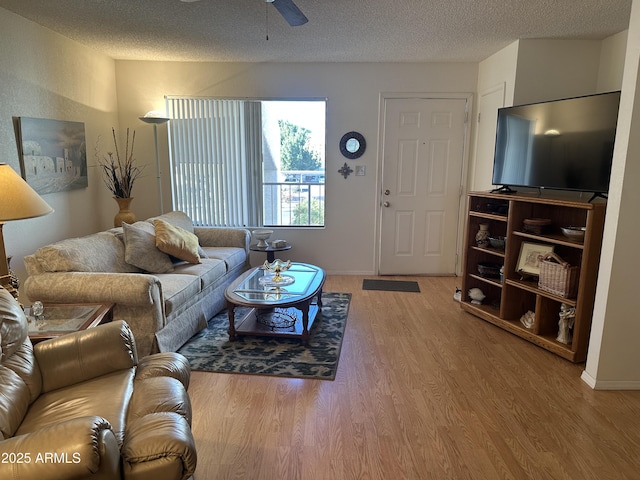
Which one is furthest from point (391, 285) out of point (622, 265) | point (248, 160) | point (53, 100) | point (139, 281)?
point (53, 100)

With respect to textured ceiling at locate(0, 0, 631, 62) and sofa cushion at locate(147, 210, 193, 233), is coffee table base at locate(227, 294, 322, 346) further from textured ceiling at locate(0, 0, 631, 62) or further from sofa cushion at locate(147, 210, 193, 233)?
textured ceiling at locate(0, 0, 631, 62)

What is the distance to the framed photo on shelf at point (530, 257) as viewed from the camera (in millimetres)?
3285

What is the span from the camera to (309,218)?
5.34m

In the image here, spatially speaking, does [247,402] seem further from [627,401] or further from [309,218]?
[309,218]

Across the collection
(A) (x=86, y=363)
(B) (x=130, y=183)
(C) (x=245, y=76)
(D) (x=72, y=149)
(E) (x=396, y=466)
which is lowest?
(E) (x=396, y=466)

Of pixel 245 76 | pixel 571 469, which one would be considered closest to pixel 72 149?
pixel 245 76

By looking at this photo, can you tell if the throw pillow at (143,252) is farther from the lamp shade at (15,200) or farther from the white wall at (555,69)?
the white wall at (555,69)

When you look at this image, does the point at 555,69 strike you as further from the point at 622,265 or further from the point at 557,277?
the point at 622,265

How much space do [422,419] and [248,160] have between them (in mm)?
3578

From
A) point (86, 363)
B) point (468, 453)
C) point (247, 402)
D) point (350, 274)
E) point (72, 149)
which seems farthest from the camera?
point (350, 274)

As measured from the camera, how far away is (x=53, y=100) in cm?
373

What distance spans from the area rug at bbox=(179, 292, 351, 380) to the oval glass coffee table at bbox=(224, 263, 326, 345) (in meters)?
0.08

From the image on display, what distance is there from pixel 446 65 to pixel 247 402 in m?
4.11

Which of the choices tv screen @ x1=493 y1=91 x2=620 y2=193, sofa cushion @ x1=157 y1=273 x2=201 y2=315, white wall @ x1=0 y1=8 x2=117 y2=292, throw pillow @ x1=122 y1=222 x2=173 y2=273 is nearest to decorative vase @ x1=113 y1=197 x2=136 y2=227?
white wall @ x1=0 y1=8 x2=117 y2=292
